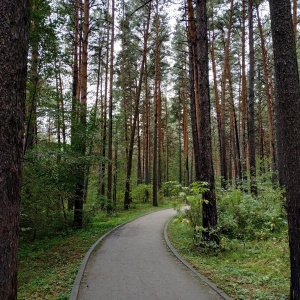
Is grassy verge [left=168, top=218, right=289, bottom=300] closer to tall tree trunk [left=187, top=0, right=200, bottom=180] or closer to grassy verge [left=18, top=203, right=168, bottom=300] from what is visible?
grassy verge [left=18, top=203, right=168, bottom=300]

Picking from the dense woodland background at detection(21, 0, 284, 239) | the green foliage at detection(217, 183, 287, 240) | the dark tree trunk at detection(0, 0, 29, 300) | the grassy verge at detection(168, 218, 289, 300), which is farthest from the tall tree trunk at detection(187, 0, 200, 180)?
the dark tree trunk at detection(0, 0, 29, 300)

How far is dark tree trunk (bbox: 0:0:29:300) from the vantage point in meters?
2.36

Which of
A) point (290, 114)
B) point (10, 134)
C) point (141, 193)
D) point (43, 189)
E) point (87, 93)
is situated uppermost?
Result: point (87, 93)

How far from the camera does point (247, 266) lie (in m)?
6.28

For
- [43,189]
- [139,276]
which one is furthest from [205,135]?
[43,189]

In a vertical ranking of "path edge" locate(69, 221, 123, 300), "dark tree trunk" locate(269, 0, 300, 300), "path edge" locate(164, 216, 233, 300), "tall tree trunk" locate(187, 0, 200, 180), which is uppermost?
"tall tree trunk" locate(187, 0, 200, 180)

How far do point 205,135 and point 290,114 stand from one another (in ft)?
12.3

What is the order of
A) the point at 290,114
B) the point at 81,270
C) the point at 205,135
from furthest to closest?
the point at 205,135
the point at 81,270
the point at 290,114

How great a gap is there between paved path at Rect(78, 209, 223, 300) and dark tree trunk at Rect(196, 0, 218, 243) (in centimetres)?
154

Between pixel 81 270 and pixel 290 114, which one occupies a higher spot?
pixel 290 114

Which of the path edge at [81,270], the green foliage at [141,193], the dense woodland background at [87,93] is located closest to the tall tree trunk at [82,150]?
the dense woodland background at [87,93]

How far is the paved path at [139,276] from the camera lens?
4.84 m

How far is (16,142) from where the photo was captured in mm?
2475

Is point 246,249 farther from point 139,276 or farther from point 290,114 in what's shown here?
point 290,114
